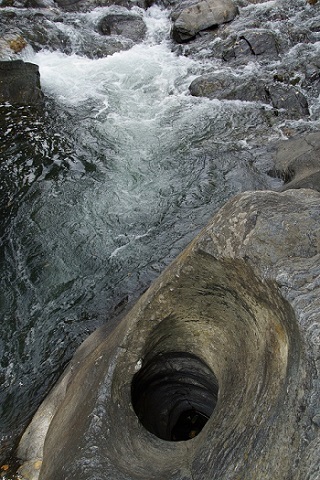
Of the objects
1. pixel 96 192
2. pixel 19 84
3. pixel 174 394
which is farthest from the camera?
pixel 19 84

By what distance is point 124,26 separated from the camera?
560 inches

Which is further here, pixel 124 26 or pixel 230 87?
pixel 124 26

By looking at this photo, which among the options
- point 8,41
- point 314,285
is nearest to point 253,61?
point 8,41

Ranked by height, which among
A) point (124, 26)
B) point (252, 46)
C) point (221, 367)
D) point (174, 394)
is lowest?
point (174, 394)

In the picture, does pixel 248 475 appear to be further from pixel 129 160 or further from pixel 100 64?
pixel 100 64

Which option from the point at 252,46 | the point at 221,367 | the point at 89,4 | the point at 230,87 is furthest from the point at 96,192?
the point at 89,4

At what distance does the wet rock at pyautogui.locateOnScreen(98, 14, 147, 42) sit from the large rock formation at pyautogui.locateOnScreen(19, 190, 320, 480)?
12.3 meters

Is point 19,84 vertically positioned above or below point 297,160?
above

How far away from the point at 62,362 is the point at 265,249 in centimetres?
335

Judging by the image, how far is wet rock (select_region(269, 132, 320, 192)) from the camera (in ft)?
22.2

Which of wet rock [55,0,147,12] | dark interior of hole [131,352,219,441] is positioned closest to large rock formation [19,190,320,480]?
dark interior of hole [131,352,219,441]

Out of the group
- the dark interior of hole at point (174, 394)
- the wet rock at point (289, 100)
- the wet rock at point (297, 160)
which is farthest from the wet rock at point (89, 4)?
the dark interior of hole at point (174, 394)

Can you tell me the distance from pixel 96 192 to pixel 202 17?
26.8 feet

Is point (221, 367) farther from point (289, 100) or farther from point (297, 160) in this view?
point (289, 100)
